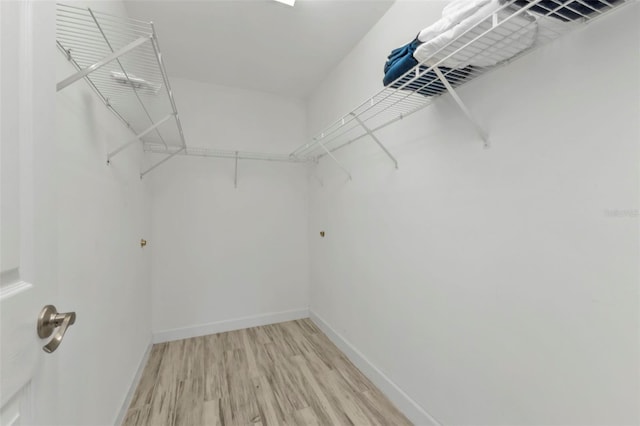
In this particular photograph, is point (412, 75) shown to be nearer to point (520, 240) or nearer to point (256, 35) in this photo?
point (520, 240)

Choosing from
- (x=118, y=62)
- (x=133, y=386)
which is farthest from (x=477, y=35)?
(x=133, y=386)

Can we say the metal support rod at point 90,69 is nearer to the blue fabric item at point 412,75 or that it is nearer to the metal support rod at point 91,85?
the metal support rod at point 91,85

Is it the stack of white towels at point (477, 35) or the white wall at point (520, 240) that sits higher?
the stack of white towels at point (477, 35)

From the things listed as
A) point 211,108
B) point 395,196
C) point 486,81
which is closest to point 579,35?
point 486,81

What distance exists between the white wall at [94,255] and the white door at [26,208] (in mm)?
381

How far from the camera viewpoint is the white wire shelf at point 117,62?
0.88m

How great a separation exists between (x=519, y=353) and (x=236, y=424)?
5.07 feet

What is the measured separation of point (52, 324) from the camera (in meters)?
0.54

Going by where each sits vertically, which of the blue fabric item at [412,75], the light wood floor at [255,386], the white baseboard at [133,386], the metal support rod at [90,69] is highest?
the blue fabric item at [412,75]

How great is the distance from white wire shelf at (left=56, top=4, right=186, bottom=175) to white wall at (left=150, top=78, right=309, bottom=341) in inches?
33.3

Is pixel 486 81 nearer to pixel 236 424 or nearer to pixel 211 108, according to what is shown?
pixel 236 424

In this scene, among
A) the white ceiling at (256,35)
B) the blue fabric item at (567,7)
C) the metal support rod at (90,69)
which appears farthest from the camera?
the white ceiling at (256,35)

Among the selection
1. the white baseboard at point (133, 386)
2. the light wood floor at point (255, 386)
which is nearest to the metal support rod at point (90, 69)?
the white baseboard at point (133, 386)

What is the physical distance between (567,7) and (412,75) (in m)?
0.51
